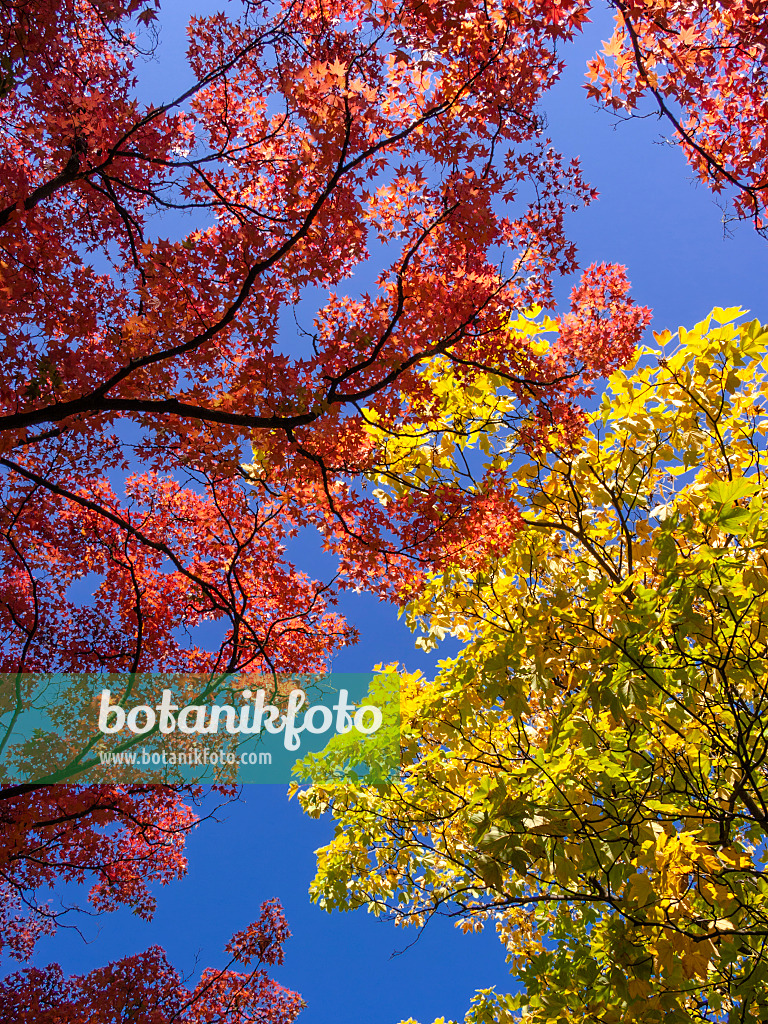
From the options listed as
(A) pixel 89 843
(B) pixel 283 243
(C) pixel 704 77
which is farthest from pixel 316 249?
(A) pixel 89 843

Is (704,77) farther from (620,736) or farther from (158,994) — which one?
(158,994)

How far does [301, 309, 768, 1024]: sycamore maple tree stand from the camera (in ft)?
9.98

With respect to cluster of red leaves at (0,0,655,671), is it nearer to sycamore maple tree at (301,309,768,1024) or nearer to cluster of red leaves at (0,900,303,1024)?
sycamore maple tree at (301,309,768,1024)

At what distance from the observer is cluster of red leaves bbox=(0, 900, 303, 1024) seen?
7.69m

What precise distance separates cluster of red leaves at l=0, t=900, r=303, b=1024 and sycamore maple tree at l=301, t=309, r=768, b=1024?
350 centimetres

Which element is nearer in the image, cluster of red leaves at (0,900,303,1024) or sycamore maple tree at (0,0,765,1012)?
sycamore maple tree at (0,0,765,1012)

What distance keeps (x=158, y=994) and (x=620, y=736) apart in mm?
8032

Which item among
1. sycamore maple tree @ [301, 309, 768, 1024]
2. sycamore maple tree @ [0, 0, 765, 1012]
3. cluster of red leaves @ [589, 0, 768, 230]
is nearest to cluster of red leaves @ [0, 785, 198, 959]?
sycamore maple tree @ [0, 0, 765, 1012]

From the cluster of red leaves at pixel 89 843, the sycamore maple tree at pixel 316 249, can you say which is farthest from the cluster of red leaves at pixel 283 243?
the cluster of red leaves at pixel 89 843

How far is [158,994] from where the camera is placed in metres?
8.13

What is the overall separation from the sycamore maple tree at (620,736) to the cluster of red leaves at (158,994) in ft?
11.5

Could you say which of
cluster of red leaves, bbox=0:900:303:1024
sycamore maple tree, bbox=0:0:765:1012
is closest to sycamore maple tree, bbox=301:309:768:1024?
sycamore maple tree, bbox=0:0:765:1012

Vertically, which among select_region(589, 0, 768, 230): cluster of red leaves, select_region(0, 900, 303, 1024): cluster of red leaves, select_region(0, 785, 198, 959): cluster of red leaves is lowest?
select_region(0, 900, 303, 1024): cluster of red leaves

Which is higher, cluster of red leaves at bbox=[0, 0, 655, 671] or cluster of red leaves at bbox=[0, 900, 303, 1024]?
cluster of red leaves at bbox=[0, 0, 655, 671]
